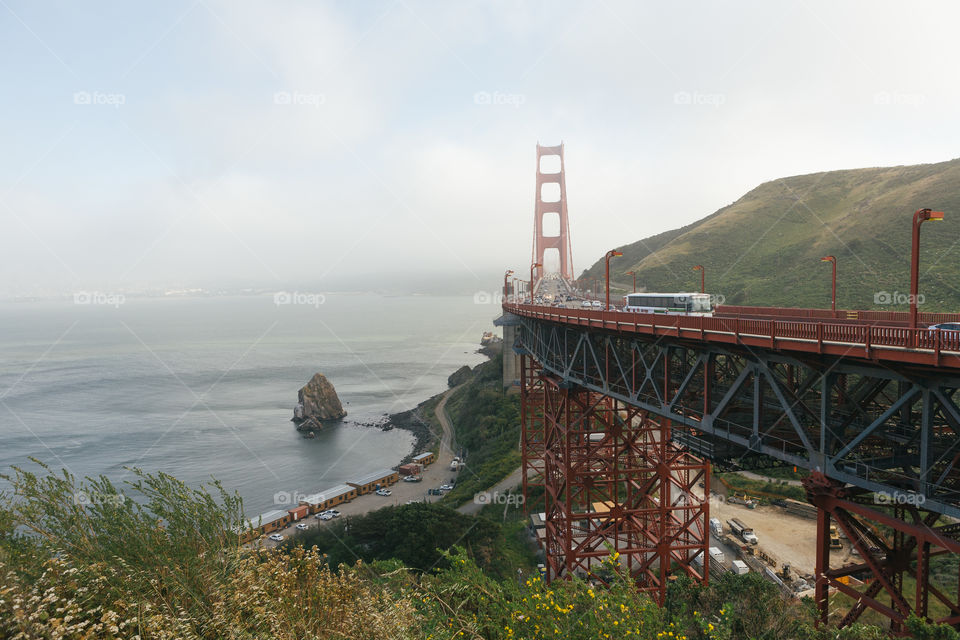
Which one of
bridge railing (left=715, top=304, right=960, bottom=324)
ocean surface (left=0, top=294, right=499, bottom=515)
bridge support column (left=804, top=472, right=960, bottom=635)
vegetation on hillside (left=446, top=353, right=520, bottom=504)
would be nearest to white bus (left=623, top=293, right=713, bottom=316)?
bridge railing (left=715, top=304, right=960, bottom=324)

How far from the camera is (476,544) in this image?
2234 cm

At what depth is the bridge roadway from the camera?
6535 millimetres

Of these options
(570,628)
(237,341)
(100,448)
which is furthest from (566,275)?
(237,341)

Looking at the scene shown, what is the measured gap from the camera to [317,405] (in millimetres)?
65438

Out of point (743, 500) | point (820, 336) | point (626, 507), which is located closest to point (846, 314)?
point (626, 507)

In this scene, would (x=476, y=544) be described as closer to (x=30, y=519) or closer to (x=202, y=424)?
(x=30, y=519)

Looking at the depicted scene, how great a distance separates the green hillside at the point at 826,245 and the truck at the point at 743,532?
1059 inches

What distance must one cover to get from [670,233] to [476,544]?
10971 cm

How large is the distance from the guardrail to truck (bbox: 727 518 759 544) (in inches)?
633

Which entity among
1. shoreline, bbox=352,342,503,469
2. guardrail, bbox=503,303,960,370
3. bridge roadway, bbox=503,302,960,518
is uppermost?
guardrail, bbox=503,303,960,370

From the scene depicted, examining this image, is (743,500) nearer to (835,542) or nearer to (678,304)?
(835,542)

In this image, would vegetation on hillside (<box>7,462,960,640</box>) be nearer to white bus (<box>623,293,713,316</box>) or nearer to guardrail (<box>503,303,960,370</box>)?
guardrail (<box>503,303,960,370</box>)

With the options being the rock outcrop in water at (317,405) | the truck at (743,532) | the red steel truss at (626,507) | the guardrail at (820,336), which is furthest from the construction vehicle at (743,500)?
the rock outcrop in water at (317,405)

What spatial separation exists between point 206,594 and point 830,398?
940cm
